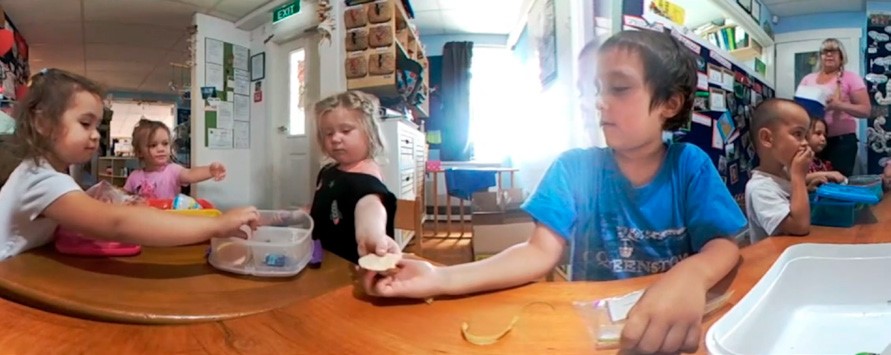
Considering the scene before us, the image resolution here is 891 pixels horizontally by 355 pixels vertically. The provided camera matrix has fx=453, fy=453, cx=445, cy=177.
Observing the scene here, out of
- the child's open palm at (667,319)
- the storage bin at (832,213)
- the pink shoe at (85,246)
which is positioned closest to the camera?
the child's open palm at (667,319)

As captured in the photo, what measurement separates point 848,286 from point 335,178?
0.44 metres

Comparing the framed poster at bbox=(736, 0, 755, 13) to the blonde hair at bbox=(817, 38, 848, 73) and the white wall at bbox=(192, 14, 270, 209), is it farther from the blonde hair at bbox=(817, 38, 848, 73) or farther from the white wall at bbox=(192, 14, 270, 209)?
the white wall at bbox=(192, 14, 270, 209)

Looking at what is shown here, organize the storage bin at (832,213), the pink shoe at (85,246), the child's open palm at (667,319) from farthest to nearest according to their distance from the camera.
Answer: the pink shoe at (85,246) < the storage bin at (832,213) < the child's open palm at (667,319)

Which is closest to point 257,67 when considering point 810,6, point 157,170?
point 157,170

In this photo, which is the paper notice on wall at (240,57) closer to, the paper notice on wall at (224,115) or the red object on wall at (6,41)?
the paper notice on wall at (224,115)

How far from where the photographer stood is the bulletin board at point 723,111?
30 cm

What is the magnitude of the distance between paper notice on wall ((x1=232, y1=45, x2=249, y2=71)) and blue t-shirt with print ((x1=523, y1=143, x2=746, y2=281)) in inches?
11.0

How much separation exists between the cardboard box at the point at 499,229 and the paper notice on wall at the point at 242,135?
214mm

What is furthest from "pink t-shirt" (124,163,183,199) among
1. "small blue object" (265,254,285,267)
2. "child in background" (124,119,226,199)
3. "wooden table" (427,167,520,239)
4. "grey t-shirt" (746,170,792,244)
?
"grey t-shirt" (746,170,792,244)

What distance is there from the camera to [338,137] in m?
0.34

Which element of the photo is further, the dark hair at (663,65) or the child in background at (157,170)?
the child in background at (157,170)

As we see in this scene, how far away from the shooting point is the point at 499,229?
330 mm

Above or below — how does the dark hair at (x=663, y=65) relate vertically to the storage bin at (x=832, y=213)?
above

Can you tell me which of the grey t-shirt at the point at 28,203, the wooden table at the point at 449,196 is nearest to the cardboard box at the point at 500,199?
the wooden table at the point at 449,196
